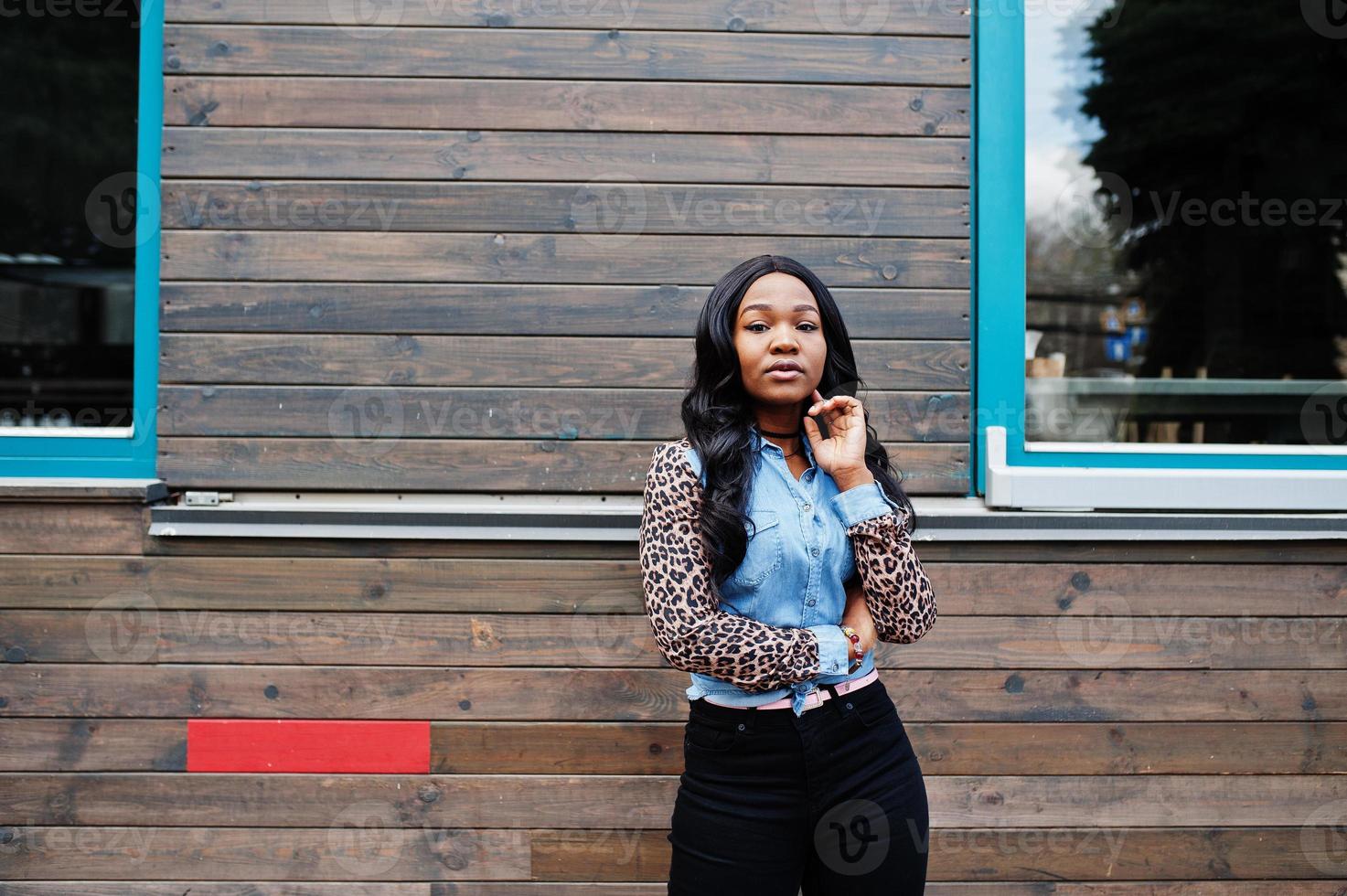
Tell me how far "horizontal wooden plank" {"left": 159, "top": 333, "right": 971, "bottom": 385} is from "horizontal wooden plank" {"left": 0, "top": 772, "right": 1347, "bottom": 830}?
1097mm

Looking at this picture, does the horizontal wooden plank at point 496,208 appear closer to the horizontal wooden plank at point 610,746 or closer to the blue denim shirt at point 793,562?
the blue denim shirt at point 793,562

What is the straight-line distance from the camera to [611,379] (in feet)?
8.50

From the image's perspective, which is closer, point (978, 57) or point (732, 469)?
point (732, 469)

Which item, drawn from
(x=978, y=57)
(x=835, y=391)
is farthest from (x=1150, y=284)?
(x=835, y=391)

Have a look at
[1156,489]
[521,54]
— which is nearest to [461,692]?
[521,54]

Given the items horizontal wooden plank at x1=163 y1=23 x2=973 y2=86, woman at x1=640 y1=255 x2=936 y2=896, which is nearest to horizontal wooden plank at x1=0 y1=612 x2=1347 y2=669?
woman at x1=640 y1=255 x2=936 y2=896

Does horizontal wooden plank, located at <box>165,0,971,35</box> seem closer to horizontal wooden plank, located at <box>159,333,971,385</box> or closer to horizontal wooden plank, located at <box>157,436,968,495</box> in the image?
horizontal wooden plank, located at <box>159,333,971,385</box>

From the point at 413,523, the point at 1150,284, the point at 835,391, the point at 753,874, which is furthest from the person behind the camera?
the point at 1150,284

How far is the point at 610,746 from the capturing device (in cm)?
261

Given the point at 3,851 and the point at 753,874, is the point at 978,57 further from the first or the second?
the point at 3,851

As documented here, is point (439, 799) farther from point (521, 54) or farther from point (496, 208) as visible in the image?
point (521, 54)

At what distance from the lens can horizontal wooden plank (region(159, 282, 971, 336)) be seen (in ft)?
8.50

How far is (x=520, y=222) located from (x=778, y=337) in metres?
1.24

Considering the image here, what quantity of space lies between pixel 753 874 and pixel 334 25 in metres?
2.44
